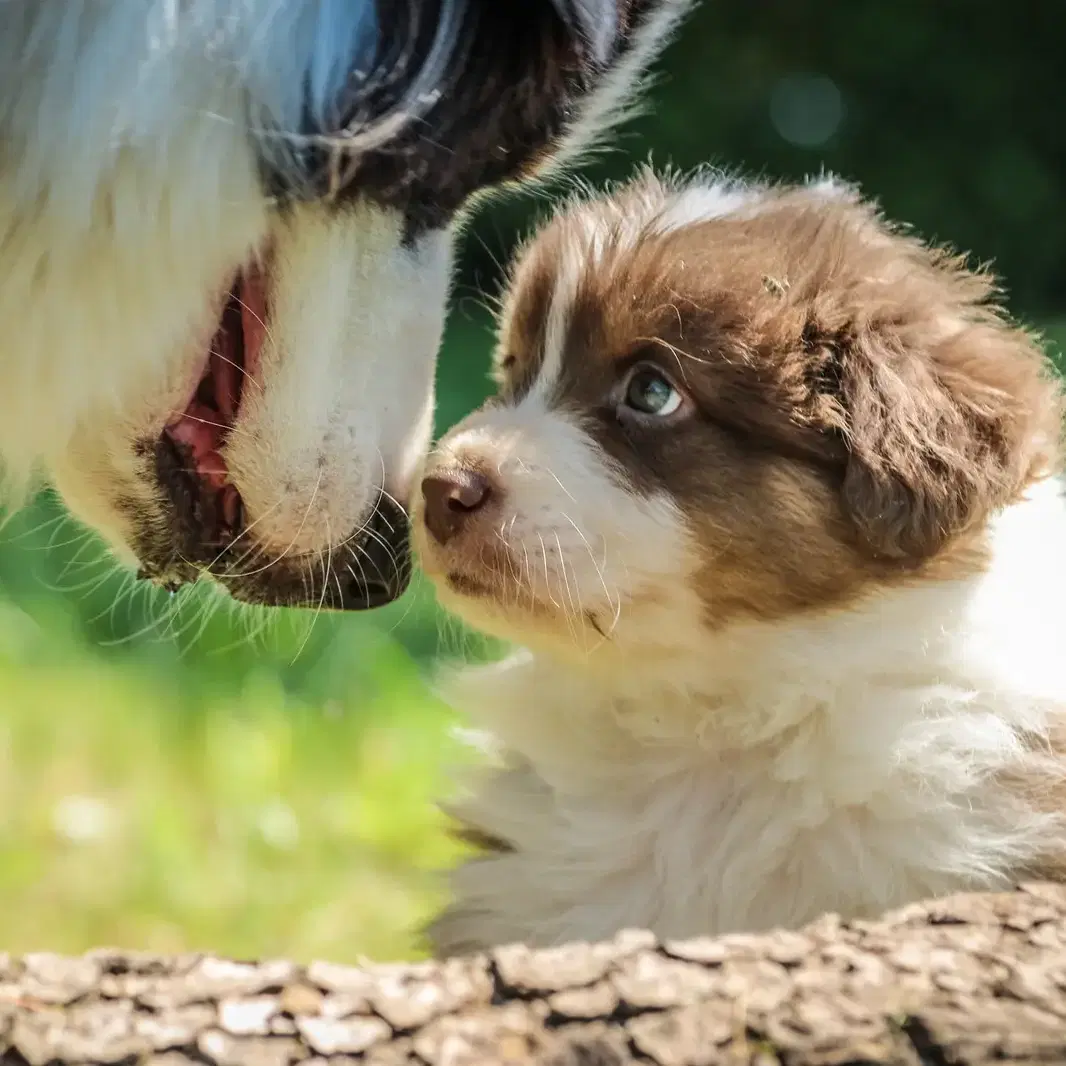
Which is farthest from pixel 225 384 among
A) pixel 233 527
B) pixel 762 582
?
pixel 762 582

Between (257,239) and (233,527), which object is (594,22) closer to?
(257,239)

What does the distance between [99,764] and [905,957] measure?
2.18 m

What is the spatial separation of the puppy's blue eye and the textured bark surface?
0.71 metres

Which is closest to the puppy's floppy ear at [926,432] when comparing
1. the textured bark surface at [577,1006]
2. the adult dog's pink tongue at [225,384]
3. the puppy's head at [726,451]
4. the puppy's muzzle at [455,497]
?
the puppy's head at [726,451]

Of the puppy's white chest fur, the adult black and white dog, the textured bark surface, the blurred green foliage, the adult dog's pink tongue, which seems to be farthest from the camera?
the blurred green foliage

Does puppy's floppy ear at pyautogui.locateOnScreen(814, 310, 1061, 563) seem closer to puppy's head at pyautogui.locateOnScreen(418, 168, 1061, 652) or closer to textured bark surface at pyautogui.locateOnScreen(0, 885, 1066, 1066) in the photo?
puppy's head at pyautogui.locateOnScreen(418, 168, 1061, 652)

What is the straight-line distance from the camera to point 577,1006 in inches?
45.4

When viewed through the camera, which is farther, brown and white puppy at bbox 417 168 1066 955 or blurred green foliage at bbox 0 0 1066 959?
blurred green foliage at bbox 0 0 1066 959

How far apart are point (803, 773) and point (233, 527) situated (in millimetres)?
791

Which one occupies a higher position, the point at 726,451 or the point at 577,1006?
the point at 726,451

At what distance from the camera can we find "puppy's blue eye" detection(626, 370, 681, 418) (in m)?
1.79

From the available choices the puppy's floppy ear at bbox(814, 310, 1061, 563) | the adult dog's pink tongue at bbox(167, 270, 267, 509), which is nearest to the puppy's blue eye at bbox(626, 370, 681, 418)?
the puppy's floppy ear at bbox(814, 310, 1061, 563)

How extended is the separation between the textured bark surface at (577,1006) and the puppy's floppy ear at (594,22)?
105cm

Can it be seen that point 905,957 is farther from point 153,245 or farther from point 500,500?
point 153,245
